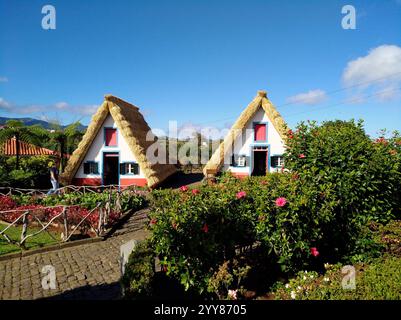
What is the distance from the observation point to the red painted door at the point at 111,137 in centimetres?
1659

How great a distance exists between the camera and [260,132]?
57.6 feet

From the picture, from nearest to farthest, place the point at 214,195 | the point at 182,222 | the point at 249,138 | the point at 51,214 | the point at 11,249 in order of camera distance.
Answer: the point at 182,222, the point at 214,195, the point at 11,249, the point at 51,214, the point at 249,138

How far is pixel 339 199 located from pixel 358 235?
818 millimetres

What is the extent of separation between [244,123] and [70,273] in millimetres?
13494

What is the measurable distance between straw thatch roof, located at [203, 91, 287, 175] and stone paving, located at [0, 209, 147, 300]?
9.84 m

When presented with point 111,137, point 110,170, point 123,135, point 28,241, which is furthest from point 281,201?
point 110,170

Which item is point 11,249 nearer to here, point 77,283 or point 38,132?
point 77,283

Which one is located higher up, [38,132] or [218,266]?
[38,132]

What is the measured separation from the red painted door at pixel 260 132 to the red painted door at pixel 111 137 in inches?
356

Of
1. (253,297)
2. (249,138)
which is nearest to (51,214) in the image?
(253,297)

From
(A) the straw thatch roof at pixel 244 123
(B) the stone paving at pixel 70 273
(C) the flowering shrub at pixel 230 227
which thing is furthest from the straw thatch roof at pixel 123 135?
(C) the flowering shrub at pixel 230 227

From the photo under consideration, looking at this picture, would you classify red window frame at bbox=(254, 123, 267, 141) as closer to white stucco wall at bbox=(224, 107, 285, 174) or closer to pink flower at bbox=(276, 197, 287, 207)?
white stucco wall at bbox=(224, 107, 285, 174)

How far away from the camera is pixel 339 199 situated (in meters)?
5.80
